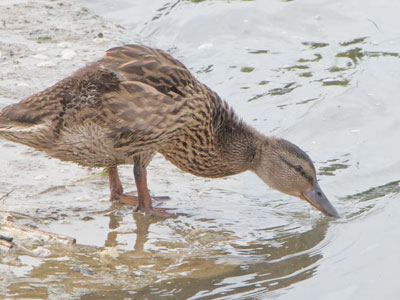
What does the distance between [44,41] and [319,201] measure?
5097mm

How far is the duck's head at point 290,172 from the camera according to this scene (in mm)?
6957

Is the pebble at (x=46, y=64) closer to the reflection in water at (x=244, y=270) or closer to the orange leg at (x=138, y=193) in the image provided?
the orange leg at (x=138, y=193)

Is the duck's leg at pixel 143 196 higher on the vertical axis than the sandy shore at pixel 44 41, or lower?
lower

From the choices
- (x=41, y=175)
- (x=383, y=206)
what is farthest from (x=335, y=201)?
(x=41, y=175)

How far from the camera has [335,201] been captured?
709cm

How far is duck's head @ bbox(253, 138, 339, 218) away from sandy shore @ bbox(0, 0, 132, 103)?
2972 mm

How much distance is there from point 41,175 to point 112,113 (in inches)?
48.5

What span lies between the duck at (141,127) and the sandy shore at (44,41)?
228 centimetres

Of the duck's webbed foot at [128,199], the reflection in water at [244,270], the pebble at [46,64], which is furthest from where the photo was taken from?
the pebble at [46,64]

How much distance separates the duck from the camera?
6.28 metres

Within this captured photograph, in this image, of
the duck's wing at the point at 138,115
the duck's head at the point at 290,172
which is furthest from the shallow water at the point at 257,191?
the duck's wing at the point at 138,115

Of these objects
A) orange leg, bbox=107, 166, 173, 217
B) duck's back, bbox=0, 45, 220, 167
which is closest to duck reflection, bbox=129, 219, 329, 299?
orange leg, bbox=107, 166, 173, 217

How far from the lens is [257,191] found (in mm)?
7559

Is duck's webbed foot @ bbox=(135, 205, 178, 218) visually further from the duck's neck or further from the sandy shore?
the sandy shore
